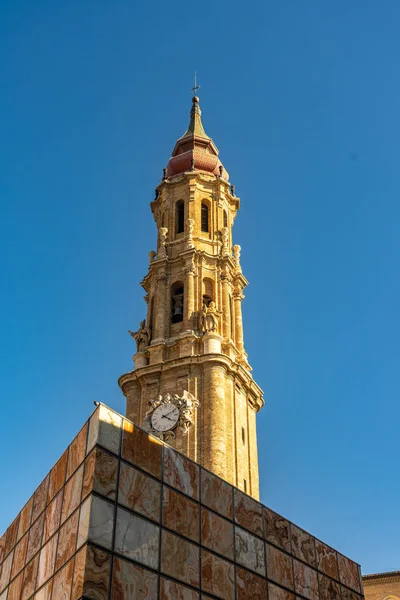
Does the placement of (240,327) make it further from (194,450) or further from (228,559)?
(228,559)

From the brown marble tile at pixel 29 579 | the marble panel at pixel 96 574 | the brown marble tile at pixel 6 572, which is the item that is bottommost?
the marble panel at pixel 96 574

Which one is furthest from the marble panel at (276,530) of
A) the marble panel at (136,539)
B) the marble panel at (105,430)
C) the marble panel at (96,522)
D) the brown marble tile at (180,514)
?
the marble panel at (96,522)

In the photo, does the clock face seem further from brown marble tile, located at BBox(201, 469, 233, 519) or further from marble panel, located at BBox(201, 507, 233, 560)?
marble panel, located at BBox(201, 507, 233, 560)

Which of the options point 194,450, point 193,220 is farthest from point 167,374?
point 193,220

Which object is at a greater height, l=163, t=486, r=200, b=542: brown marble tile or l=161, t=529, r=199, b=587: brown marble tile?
l=163, t=486, r=200, b=542: brown marble tile

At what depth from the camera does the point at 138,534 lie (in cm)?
2205

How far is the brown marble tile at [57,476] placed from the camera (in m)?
24.1

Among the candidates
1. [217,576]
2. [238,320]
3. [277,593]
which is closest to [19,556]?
[217,576]

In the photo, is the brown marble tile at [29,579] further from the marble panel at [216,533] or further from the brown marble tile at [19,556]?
the marble panel at [216,533]

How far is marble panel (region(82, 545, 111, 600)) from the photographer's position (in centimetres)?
2012

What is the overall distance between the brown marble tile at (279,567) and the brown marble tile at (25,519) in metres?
7.87

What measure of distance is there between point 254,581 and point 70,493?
683 cm

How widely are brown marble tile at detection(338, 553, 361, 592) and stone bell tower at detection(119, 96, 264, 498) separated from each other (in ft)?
47.5

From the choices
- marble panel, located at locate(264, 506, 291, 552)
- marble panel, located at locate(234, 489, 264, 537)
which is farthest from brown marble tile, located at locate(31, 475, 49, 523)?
marble panel, located at locate(264, 506, 291, 552)
